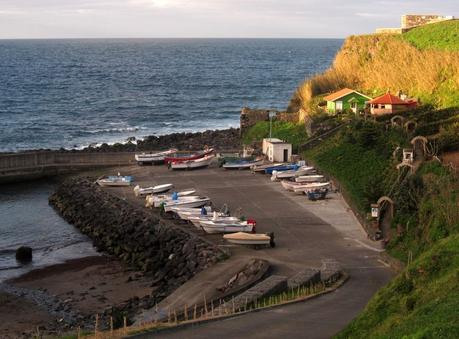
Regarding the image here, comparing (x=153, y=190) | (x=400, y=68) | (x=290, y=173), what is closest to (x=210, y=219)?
(x=153, y=190)

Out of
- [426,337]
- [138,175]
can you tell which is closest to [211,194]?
[138,175]

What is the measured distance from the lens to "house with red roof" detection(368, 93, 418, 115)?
49656 mm

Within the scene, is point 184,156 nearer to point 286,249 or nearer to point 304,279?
point 286,249

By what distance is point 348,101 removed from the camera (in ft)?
179

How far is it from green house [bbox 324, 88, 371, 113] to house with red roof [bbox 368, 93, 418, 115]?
313 cm

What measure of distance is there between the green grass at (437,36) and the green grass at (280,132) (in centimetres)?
1224

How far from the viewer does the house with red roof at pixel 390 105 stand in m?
49.7

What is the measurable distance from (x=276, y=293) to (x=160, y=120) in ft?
206

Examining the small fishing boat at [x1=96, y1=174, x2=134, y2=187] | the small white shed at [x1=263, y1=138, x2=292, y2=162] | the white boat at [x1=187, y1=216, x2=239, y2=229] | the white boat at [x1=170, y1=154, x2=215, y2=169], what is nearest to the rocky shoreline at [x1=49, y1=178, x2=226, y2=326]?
the small fishing boat at [x1=96, y1=174, x2=134, y2=187]

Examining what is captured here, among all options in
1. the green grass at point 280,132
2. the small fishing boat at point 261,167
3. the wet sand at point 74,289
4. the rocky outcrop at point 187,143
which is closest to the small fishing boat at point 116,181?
the small fishing boat at point 261,167

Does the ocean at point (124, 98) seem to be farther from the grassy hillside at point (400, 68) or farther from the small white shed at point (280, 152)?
the small white shed at point (280, 152)

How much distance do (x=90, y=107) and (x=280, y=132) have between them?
152ft

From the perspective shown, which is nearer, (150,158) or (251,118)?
(150,158)

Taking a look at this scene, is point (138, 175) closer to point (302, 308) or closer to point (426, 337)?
point (302, 308)
